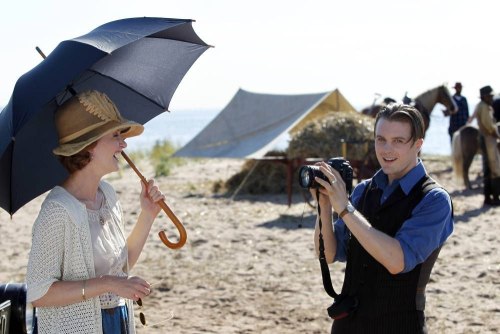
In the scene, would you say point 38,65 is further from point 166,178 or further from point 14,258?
point 166,178

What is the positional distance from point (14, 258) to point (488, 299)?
473 cm

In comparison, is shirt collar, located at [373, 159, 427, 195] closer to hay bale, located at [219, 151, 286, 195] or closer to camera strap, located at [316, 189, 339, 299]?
camera strap, located at [316, 189, 339, 299]

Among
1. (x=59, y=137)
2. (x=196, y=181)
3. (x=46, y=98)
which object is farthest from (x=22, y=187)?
(x=196, y=181)

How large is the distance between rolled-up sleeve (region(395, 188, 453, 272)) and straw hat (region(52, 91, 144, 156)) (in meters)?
1.03

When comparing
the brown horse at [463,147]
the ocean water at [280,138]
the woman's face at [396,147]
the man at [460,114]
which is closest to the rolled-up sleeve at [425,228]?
the woman's face at [396,147]

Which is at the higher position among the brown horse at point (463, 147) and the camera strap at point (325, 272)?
the camera strap at point (325, 272)

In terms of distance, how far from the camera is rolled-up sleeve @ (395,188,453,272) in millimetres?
2645

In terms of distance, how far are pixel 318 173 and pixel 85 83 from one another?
1074mm

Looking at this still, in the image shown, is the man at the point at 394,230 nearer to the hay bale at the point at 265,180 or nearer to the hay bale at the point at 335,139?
the hay bale at the point at 335,139

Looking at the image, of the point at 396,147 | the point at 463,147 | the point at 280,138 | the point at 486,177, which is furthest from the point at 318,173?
the point at 280,138

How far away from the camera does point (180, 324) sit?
227 inches

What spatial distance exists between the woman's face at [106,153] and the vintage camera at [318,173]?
2.17 feet

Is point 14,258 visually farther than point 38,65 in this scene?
Yes

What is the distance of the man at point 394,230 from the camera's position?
2.65 m
